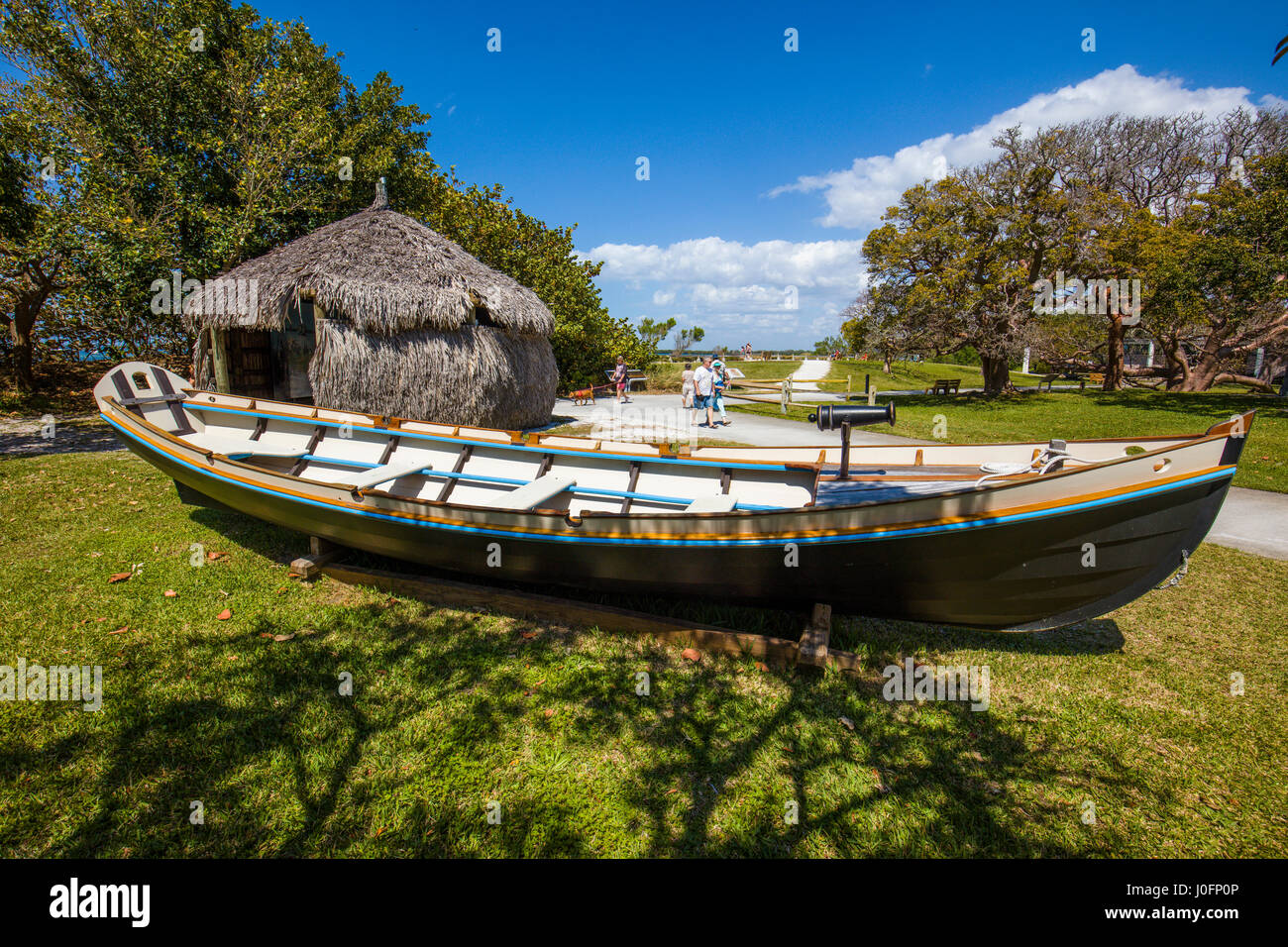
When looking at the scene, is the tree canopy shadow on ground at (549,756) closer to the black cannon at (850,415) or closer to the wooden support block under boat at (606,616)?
the wooden support block under boat at (606,616)

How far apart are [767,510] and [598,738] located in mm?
1777

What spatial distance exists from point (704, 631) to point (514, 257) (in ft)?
61.3

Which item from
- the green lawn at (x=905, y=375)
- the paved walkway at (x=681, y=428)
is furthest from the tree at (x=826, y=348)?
the paved walkway at (x=681, y=428)

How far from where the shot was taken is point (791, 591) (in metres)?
3.79

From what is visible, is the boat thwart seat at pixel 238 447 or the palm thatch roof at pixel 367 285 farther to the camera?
the palm thatch roof at pixel 367 285

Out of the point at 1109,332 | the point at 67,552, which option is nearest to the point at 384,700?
the point at 67,552

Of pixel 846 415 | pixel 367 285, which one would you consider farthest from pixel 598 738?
pixel 367 285

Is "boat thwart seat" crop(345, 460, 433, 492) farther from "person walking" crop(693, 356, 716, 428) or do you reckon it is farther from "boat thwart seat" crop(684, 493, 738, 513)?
"person walking" crop(693, 356, 716, 428)

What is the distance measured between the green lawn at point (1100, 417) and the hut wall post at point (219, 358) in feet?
49.2

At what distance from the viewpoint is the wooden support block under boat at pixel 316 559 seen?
16.5ft

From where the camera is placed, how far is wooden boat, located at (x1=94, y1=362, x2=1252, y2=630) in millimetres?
3111

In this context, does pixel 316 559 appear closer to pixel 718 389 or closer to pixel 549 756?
pixel 549 756

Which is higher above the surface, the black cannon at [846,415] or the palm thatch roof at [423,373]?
the palm thatch roof at [423,373]
